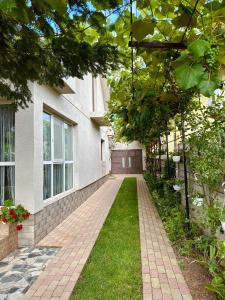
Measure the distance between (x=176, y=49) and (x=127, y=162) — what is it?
21.2 meters

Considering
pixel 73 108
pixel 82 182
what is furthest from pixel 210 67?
pixel 82 182

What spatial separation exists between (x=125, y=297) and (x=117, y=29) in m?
3.38

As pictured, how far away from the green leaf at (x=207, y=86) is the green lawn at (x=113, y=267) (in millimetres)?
2573

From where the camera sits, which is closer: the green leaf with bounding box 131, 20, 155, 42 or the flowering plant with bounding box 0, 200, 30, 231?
the green leaf with bounding box 131, 20, 155, 42

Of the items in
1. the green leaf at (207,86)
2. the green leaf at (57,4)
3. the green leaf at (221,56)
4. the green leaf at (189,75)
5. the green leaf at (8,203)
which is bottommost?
the green leaf at (8,203)

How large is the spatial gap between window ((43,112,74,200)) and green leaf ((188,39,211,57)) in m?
4.66

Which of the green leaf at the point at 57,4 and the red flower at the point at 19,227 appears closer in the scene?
the green leaf at the point at 57,4

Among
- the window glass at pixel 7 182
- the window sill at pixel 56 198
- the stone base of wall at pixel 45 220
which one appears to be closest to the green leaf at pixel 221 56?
the stone base of wall at pixel 45 220

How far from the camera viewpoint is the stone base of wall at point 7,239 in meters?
4.03

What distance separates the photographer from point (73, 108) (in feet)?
25.0

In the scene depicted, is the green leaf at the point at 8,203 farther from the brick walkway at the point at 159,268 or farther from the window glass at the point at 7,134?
the brick walkway at the point at 159,268

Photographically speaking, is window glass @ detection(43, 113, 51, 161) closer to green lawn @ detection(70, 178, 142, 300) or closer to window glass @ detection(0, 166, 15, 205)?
window glass @ detection(0, 166, 15, 205)

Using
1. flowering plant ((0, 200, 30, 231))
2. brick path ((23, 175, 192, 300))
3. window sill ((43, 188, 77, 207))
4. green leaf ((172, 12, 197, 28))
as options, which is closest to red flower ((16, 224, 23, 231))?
flowering plant ((0, 200, 30, 231))

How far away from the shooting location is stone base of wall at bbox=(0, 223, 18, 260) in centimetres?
403
